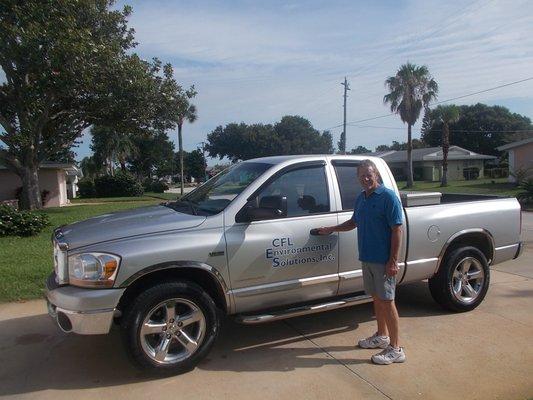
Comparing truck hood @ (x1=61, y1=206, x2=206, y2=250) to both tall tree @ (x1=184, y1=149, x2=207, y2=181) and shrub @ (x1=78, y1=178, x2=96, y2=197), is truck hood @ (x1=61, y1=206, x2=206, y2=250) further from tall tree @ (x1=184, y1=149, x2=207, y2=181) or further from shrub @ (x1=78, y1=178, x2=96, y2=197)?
tall tree @ (x1=184, y1=149, x2=207, y2=181)

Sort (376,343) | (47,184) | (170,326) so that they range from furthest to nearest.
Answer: (47,184)
(376,343)
(170,326)

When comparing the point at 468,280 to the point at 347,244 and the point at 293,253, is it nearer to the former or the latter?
the point at 347,244

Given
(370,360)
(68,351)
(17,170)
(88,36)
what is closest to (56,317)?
(68,351)

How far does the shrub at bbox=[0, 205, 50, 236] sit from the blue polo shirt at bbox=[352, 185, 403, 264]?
986cm

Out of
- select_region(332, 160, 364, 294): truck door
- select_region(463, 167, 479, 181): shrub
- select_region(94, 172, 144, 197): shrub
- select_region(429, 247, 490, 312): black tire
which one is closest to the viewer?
select_region(332, 160, 364, 294): truck door

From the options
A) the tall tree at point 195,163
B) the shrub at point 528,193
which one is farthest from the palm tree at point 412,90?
the tall tree at point 195,163

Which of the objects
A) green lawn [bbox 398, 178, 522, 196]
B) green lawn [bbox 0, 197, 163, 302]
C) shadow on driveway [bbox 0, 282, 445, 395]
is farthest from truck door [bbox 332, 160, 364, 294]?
green lawn [bbox 398, 178, 522, 196]

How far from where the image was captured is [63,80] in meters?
17.9

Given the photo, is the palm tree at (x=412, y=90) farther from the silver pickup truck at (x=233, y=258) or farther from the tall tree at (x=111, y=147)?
the silver pickup truck at (x=233, y=258)

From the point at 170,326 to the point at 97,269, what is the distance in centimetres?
78

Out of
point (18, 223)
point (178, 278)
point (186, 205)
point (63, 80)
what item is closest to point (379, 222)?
point (178, 278)

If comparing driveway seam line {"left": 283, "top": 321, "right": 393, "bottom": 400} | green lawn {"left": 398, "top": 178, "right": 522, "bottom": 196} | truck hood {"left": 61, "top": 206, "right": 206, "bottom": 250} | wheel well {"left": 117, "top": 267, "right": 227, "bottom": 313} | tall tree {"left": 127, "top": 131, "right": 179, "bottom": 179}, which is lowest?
driveway seam line {"left": 283, "top": 321, "right": 393, "bottom": 400}

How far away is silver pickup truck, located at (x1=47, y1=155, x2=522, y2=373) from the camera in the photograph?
4.12 metres

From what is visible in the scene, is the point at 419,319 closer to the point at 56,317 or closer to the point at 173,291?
the point at 173,291
